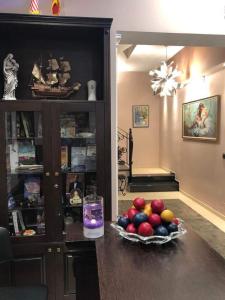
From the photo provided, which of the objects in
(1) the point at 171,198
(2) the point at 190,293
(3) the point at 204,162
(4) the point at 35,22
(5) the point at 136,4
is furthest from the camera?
(1) the point at 171,198

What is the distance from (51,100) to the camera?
7.47ft

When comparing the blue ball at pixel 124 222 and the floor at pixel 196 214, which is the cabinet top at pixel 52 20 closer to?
the blue ball at pixel 124 222

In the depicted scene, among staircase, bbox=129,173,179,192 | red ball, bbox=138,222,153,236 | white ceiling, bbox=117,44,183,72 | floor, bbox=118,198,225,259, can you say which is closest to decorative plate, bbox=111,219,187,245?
red ball, bbox=138,222,153,236

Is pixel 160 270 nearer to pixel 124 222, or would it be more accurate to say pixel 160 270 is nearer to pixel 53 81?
pixel 124 222

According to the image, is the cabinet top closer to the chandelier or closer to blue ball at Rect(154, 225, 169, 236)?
blue ball at Rect(154, 225, 169, 236)

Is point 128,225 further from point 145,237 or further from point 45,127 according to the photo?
point 45,127

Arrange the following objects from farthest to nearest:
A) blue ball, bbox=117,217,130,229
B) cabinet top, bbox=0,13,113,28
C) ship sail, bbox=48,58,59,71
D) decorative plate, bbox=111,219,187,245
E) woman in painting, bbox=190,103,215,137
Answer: woman in painting, bbox=190,103,215,137, ship sail, bbox=48,58,59,71, cabinet top, bbox=0,13,113,28, blue ball, bbox=117,217,130,229, decorative plate, bbox=111,219,187,245

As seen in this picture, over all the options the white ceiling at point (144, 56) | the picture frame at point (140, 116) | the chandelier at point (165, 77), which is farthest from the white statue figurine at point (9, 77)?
the picture frame at point (140, 116)

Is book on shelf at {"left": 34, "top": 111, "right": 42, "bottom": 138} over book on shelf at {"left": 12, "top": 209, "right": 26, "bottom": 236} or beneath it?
over

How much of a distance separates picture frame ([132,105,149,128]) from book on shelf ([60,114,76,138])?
18.5 feet

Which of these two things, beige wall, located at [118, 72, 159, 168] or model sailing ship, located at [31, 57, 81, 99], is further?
beige wall, located at [118, 72, 159, 168]

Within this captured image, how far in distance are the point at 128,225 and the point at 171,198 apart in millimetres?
4545

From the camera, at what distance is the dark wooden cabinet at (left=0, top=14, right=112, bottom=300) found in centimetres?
224

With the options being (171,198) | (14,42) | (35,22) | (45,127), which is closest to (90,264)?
(45,127)
